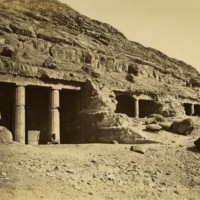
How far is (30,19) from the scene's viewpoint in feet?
101

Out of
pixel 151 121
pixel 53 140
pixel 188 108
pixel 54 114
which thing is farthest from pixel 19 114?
pixel 188 108

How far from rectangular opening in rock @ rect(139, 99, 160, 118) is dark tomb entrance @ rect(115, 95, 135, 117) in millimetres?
1008

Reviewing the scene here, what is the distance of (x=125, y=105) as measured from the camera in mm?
28844

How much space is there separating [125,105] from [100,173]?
15.8 meters

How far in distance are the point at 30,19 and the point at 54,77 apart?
1013cm

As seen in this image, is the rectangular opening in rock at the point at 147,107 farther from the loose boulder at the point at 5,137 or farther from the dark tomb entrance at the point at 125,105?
the loose boulder at the point at 5,137

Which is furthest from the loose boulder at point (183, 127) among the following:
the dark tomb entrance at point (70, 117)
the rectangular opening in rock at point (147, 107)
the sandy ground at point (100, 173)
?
the rectangular opening in rock at point (147, 107)

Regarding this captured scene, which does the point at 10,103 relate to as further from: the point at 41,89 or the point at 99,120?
the point at 99,120

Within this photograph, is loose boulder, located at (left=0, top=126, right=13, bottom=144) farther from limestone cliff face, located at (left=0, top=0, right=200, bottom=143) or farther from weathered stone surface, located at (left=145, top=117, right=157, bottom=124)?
weathered stone surface, located at (left=145, top=117, right=157, bottom=124)

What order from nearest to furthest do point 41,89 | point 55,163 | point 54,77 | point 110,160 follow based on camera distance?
1. point 55,163
2. point 110,160
3. point 54,77
4. point 41,89

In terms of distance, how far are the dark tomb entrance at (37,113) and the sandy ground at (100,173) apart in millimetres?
7147

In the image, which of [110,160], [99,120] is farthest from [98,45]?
[110,160]

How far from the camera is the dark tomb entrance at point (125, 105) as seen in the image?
92.4 ft

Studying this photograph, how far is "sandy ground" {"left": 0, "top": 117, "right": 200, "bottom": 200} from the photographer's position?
11336 mm
